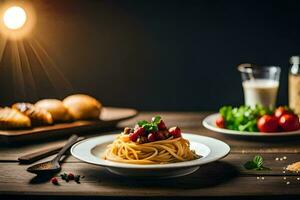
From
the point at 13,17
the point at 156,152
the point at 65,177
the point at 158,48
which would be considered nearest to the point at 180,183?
the point at 156,152

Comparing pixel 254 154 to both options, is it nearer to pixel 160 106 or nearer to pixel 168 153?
pixel 168 153

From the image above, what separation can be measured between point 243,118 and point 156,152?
2.48 ft

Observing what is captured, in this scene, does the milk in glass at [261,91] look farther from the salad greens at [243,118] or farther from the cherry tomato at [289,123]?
the cherry tomato at [289,123]

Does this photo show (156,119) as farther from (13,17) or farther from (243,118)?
(13,17)

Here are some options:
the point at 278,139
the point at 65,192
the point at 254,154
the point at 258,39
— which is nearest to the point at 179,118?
the point at 278,139

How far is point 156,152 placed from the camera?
6.44 ft

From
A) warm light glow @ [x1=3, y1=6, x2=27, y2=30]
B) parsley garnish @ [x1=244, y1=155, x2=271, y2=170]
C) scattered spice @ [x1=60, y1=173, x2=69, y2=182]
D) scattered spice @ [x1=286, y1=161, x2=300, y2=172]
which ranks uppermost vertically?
warm light glow @ [x1=3, y1=6, x2=27, y2=30]

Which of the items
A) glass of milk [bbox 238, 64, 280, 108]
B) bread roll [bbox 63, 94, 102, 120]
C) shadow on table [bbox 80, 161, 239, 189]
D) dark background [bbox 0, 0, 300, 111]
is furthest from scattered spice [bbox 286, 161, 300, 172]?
dark background [bbox 0, 0, 300, 111]

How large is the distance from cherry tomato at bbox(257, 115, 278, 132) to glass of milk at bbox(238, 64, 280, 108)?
521 mm

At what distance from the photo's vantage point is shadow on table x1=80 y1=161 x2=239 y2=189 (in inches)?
67.7

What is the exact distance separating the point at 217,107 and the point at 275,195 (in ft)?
8.60

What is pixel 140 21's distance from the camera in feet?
13.3

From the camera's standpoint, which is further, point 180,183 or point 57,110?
point 57,110

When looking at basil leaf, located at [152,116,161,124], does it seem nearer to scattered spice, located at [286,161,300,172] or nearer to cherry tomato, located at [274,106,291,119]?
scattered spice, located at [286,161,300,172]
